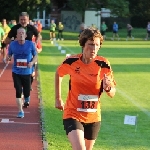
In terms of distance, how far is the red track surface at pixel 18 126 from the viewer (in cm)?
1004

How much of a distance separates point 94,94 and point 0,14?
169ft

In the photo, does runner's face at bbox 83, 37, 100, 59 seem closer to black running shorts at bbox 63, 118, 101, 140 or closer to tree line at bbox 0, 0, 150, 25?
black running shorts at bbox 63, 118, 101, 140

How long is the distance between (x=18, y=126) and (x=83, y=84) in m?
5.06

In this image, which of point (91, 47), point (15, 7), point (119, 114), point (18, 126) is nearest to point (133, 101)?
point (119, 114)

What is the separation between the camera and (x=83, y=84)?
698 cm

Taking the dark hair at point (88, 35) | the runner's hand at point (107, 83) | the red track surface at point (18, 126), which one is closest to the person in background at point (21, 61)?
the red track surface at point (18, 126)

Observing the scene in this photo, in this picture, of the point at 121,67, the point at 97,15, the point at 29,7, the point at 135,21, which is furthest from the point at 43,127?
the point at 135,21

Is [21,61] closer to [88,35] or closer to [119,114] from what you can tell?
[119,114]

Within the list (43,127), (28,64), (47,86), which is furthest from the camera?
(47,86)

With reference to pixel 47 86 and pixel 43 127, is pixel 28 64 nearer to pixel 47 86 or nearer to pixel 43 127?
pixel 43 127

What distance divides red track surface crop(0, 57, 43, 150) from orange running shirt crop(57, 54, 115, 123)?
290cm

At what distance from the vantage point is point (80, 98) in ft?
22.9

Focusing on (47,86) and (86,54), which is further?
(47,86)

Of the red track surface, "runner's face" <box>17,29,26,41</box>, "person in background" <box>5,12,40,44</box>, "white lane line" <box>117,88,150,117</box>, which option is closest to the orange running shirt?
the red track surface
